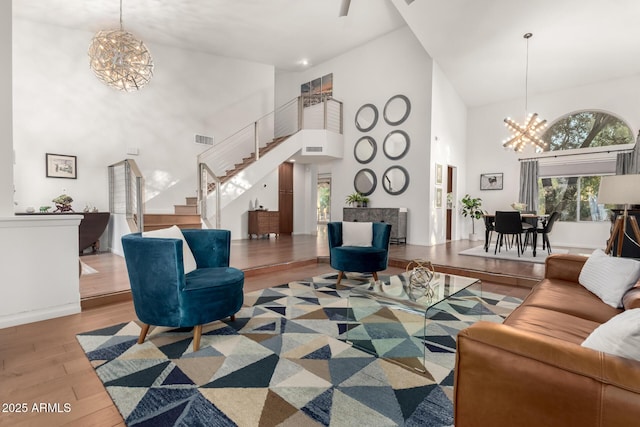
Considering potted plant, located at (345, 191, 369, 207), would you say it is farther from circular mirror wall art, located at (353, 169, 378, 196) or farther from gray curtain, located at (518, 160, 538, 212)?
gray curtain, located at (518, 160, 538, 212)

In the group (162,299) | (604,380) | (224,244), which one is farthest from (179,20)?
(604,380)

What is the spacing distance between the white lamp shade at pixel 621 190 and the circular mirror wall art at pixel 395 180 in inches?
179

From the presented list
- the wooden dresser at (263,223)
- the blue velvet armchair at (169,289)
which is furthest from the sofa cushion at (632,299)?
the wooden dresser at (263,223)

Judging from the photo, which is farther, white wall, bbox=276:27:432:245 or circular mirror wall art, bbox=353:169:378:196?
circular mirror wall art, bbox=353:169:378:196

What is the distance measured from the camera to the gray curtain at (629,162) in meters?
6.43

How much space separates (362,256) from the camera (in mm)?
4020

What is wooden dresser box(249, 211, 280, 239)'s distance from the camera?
28.0ft

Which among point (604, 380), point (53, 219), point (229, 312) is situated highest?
point (53, 219)

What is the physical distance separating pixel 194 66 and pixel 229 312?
7.30 m

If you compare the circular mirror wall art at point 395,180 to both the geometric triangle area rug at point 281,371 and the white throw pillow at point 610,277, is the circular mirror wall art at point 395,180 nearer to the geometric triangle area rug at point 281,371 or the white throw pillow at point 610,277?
the geometric triangle area rug at point 281,371

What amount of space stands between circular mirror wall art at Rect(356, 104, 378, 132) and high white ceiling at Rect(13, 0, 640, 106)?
1760 mm

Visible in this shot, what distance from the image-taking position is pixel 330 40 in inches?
325

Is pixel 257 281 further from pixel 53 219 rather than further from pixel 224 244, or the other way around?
pixel 53 219

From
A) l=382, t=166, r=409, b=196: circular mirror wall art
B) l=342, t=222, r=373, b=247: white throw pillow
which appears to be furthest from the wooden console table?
l=382, t=166, r=409, b=196: circular mirror wall art
